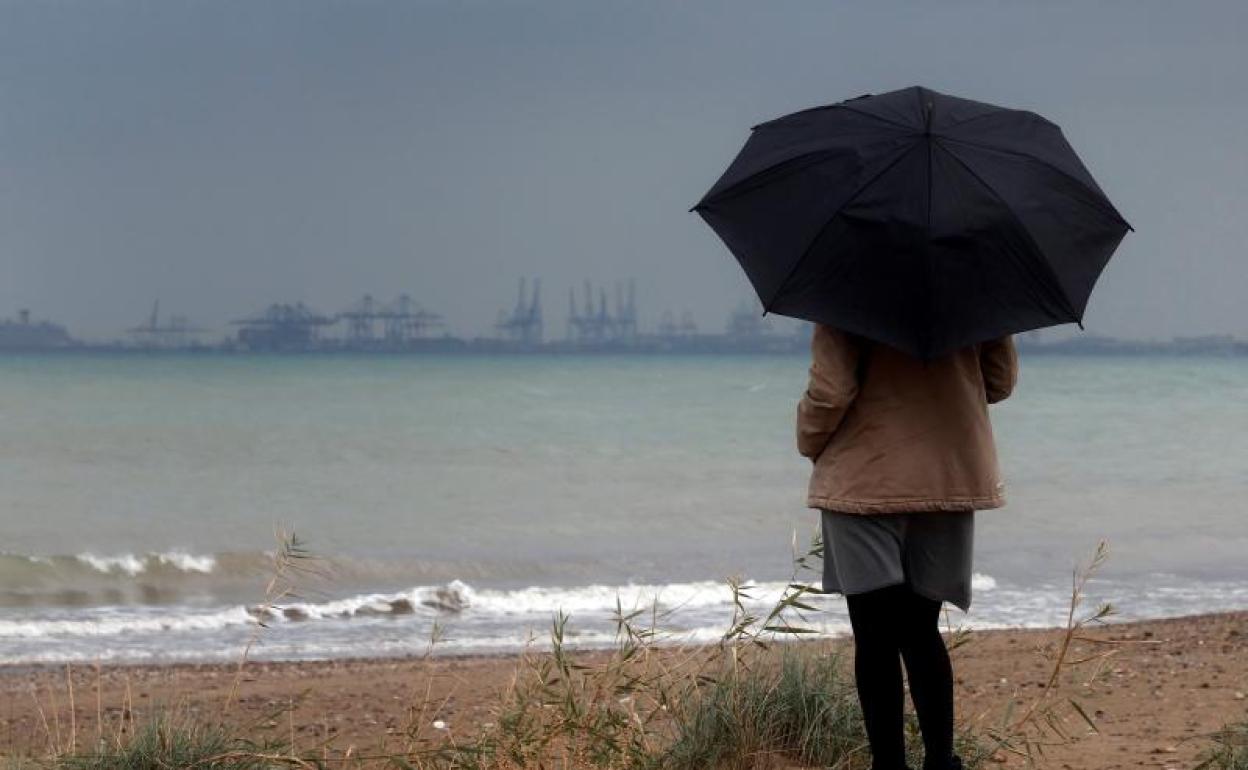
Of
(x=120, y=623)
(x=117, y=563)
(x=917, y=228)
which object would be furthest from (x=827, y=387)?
(x=117, y=563)

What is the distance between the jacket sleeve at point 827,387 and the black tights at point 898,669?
1.45 ft

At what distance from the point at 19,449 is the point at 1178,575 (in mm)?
19759

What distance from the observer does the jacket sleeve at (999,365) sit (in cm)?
401

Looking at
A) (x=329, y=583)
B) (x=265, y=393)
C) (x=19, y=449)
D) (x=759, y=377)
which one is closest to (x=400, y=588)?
(x=329, y=583)

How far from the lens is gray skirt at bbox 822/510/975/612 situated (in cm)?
379

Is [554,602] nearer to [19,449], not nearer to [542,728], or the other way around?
[542,728]

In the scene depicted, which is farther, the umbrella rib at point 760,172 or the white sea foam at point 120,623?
the white sea foam at point 120,623

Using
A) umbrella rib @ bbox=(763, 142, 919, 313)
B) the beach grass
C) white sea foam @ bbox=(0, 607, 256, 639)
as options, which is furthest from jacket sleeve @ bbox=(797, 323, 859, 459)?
white sea foam @ bbox=(0, 607, 256, 639)

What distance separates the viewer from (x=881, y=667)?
3896mm

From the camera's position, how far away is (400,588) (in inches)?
483

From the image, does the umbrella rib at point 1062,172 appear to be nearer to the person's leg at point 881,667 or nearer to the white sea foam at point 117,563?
the person's leg at point 881,667

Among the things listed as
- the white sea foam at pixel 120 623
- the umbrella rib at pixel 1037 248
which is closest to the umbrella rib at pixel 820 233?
the umbrella rib at pixel 1037 248

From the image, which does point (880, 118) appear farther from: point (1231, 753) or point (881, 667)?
point (1231, 753)

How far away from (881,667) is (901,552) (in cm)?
30
